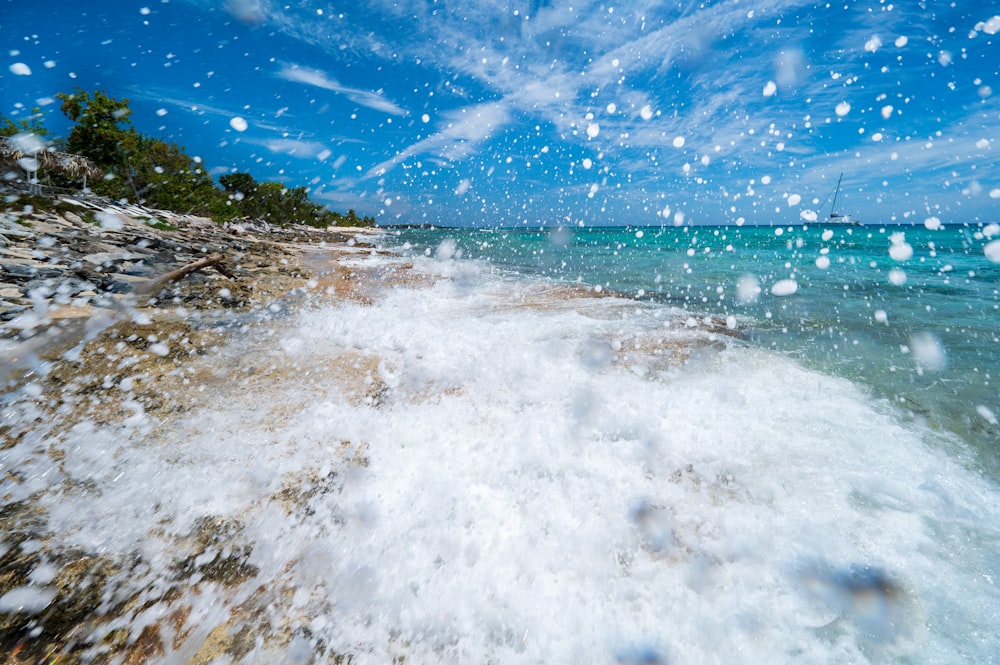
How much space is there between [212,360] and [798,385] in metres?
7.67

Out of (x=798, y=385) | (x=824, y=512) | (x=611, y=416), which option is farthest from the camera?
→ (x=798, y=385)

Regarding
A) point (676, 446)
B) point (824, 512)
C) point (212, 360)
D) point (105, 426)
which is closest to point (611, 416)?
point (676, 446)

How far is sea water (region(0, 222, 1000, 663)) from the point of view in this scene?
6.32 ft

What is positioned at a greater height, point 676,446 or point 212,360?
point 212,360

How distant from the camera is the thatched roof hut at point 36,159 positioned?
16.8m

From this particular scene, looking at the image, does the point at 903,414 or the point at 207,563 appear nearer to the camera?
the point at 207,563

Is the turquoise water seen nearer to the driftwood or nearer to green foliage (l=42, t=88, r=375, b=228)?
the driftwood

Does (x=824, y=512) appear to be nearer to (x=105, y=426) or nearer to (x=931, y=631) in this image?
(x=931, y=631)

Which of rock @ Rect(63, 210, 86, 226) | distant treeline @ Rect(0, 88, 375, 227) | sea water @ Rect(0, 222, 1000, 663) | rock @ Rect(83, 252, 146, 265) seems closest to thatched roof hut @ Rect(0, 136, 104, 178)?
distant treeline @ Rect(0, 88, 375, 227)

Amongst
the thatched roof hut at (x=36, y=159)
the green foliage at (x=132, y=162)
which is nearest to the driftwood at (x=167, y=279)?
the thatched roof hut at (x=36, y=159)

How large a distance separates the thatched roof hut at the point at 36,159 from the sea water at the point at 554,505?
2181 centimetres

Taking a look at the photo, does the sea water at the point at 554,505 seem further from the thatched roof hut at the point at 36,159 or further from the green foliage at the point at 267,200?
the green foliage at the point at 267,200

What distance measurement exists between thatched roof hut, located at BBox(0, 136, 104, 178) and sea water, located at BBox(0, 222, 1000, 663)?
71.6ft

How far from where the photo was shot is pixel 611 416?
4.08 m
